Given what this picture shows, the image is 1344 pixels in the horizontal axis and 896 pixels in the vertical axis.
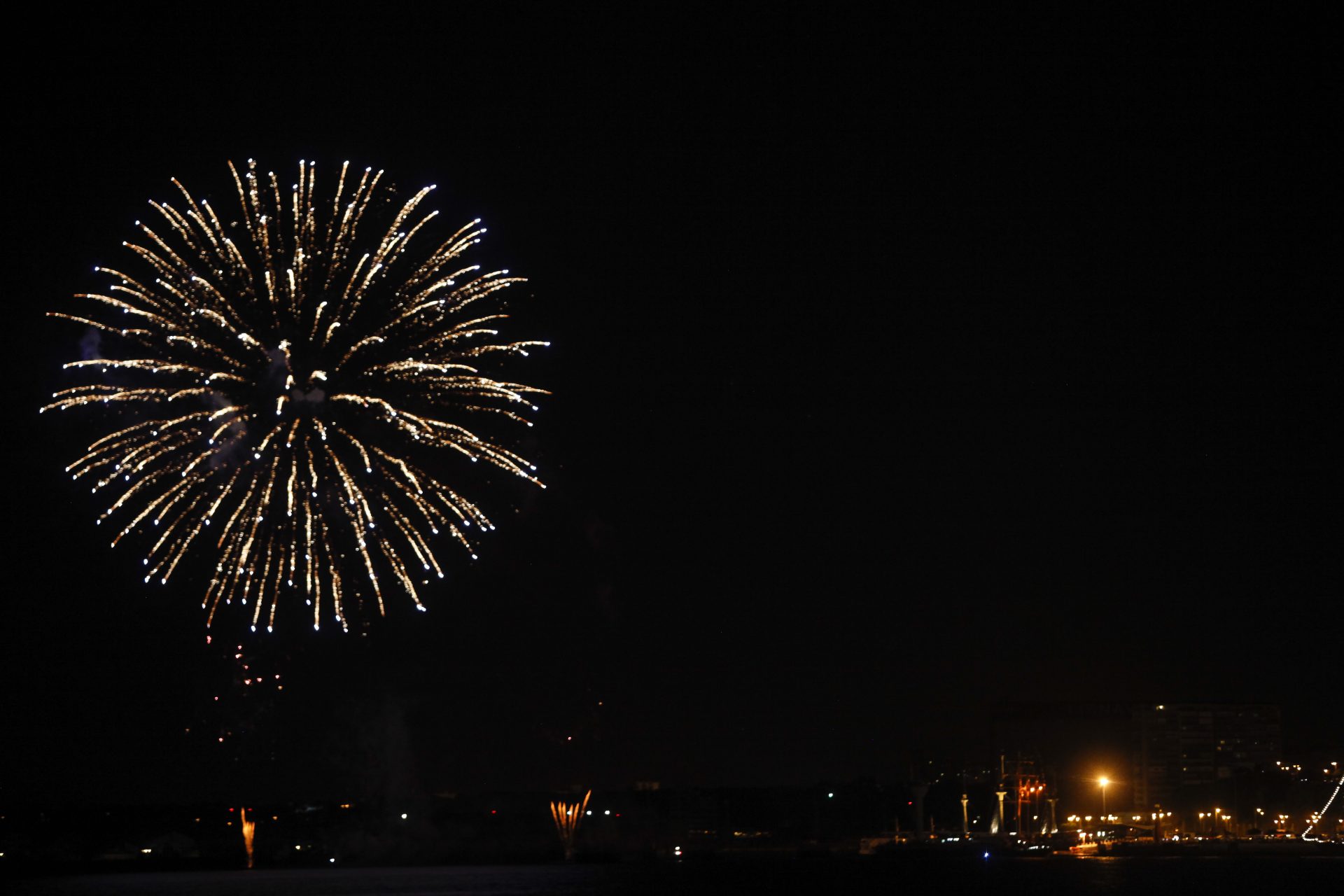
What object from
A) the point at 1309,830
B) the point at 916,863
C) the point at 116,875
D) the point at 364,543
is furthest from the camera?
the point at 1309,830

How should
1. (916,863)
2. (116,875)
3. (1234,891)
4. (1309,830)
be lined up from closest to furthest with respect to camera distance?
1. (1234,891)
2. (116,875)
3. (916,863)
4. (1309,830)

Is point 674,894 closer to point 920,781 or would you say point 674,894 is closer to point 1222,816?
point 920,781

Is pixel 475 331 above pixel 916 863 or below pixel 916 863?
above

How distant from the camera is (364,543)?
42188mm

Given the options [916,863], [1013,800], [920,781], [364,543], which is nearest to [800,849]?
[916,863]

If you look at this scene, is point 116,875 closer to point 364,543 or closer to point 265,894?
point 265,894

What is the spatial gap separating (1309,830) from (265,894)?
11898 cm

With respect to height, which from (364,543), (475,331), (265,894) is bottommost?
(265,894)

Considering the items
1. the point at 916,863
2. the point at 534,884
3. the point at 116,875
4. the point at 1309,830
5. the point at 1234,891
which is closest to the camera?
the point at 1234,891

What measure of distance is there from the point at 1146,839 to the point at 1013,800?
83.5 feet

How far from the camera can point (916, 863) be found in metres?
147

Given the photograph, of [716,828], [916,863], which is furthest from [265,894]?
[716,828]

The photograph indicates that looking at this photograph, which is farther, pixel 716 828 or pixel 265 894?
pixel 716 828

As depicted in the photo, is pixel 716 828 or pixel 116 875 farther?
pixel 716 828
